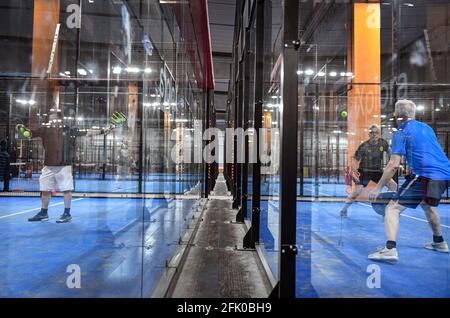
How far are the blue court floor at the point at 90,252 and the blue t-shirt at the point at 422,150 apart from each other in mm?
2254

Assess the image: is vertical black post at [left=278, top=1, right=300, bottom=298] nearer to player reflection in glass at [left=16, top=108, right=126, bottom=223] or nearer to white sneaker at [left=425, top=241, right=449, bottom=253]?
white sneaker at [left=425, top=241, right=449, bottom=253]

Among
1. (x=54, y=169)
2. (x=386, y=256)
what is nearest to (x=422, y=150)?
(x=386, y=256)

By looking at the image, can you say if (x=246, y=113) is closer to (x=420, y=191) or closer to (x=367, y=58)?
(x=420, y=191)

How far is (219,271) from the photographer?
293 cm

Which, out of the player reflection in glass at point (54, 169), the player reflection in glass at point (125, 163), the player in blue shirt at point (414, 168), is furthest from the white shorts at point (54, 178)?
the player in blue shirt at point (414, 168)

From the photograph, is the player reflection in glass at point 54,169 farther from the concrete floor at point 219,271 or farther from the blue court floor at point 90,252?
the concrete floor at point 219,271

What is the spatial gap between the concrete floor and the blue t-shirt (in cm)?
166

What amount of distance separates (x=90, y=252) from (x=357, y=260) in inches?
92.4

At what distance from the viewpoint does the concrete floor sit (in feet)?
8.07

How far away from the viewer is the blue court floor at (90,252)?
2332mm

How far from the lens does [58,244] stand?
3.56 meters

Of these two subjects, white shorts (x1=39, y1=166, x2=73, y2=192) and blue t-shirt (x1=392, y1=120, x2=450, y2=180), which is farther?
white shorts (x1=39, y1=166, x2=73, y2=192)

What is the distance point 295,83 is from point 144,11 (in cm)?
135

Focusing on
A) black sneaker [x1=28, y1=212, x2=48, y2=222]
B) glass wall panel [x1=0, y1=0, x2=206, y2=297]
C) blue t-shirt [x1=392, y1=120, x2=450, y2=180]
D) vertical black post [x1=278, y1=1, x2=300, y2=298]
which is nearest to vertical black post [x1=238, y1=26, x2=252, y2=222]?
glass wall panel [x1=0, y1=0, x2=206, y2=297]
